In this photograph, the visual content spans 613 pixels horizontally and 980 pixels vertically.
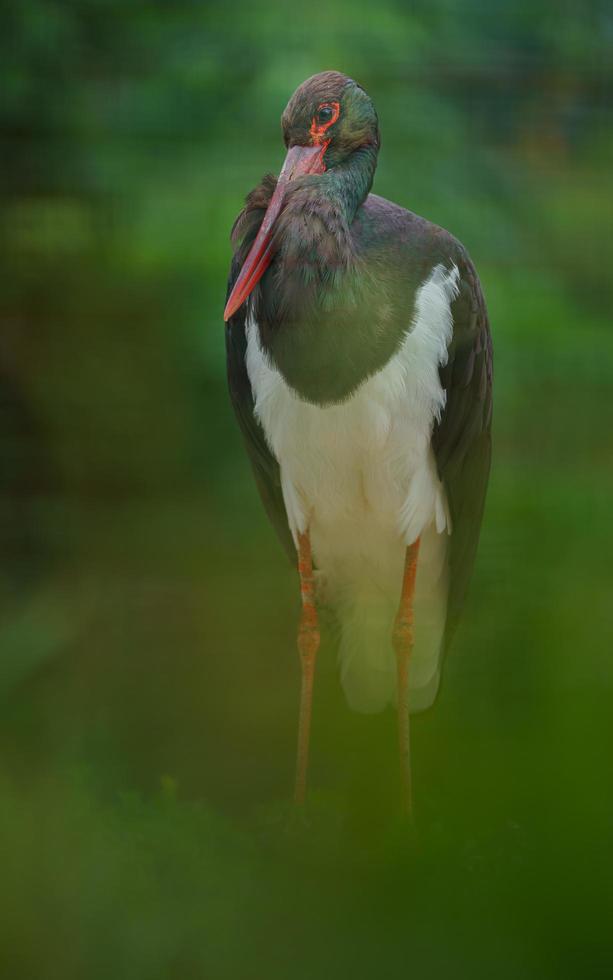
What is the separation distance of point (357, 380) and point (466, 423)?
0.15 meters

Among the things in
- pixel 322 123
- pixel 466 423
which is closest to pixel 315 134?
pixel 322 123

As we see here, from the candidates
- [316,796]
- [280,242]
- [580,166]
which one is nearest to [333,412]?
[280,242]

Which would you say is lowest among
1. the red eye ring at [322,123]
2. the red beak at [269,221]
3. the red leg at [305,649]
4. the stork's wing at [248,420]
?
the red leg at [305,649]

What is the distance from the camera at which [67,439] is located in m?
1.75

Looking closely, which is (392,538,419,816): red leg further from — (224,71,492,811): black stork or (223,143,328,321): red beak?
(223,143,328,321): red beak

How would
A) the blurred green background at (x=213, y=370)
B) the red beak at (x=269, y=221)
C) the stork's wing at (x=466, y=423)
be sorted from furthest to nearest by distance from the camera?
the blurred green background at (x=213, y=370) < the stork's wing at (x=466, y=423) < the red beak at (x=269, y=221)

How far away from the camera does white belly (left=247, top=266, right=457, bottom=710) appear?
109 cm

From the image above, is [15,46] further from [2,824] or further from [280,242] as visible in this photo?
[2,824]

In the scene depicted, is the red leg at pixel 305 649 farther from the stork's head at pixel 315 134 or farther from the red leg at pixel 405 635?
the stork's head at pixel 315 134

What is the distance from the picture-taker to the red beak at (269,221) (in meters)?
1.00

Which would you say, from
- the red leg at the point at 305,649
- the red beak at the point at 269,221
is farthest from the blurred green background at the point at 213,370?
the red beak at the point at 269,221

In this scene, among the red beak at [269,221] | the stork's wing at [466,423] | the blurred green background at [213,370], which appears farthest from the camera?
the blurred green background at [213,370]

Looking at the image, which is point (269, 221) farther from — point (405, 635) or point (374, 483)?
point (405, 635)

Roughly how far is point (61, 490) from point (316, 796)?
2.55ft
